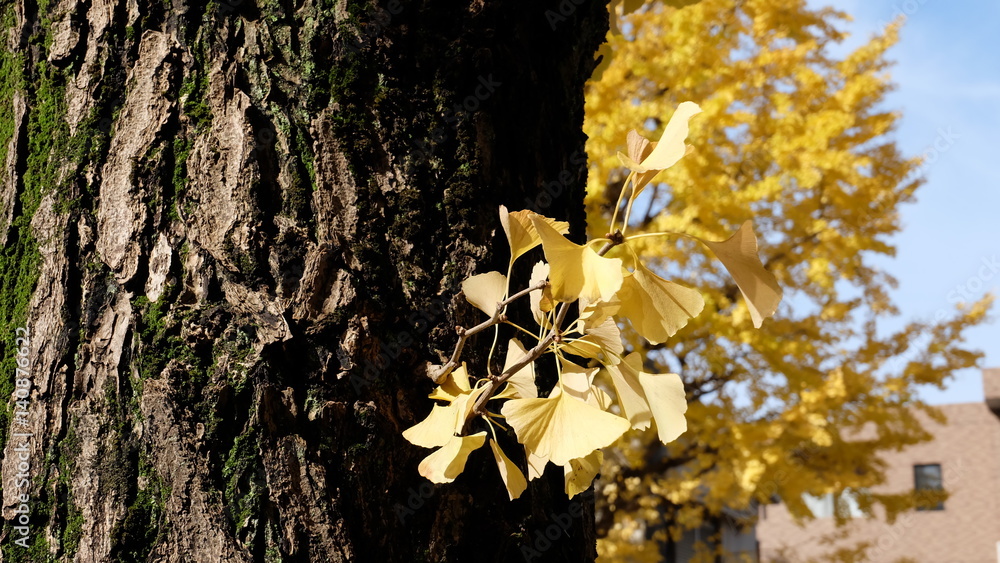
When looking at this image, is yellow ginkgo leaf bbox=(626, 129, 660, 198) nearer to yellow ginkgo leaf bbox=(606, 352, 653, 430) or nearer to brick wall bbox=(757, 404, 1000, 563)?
yellow ginkgo leaf bbox=(606, 352, 653, 430)

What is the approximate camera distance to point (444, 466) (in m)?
0.70

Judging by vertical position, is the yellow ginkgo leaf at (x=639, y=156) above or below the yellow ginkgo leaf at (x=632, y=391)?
above

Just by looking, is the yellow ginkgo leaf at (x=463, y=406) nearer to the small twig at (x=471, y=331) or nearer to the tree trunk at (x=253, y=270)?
the small twig at (x=471, y=331)

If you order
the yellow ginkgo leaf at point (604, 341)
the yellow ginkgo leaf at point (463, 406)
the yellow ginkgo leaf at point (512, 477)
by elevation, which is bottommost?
the yellow ginkgo leaf at point (512, 477)

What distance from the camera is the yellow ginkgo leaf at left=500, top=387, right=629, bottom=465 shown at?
2.12 ft

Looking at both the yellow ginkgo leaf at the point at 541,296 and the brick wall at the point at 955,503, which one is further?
the brick wall at the point at 955,503

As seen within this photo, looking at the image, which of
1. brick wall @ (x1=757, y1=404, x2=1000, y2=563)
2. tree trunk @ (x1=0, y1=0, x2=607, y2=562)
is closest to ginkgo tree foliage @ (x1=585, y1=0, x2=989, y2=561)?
tree trunk @ (x1=0, y1=0, x2=607, y2=562)

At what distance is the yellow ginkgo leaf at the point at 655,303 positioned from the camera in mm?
646

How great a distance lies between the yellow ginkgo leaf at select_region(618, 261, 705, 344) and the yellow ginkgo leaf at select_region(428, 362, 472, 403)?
0.21 m

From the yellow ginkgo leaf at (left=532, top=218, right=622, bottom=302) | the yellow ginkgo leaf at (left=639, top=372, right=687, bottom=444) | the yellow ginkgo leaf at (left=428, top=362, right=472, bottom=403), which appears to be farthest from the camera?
the yellow ginkgo leaf at (left=428, top=362, right=472, bottom=403)

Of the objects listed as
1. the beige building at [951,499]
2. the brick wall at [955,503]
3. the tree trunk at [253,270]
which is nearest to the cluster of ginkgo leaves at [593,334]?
the tree trunk at [253,270]

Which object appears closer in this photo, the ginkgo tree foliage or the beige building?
the ginkgo tree foliage

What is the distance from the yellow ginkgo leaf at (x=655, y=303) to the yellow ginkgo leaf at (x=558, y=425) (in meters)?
0.09

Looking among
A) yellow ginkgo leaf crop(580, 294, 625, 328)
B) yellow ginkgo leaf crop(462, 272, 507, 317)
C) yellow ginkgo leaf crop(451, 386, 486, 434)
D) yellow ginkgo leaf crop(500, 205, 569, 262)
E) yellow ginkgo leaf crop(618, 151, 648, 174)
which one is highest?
yellow ginkgo leaf crop(618, 151, 648, 174)
